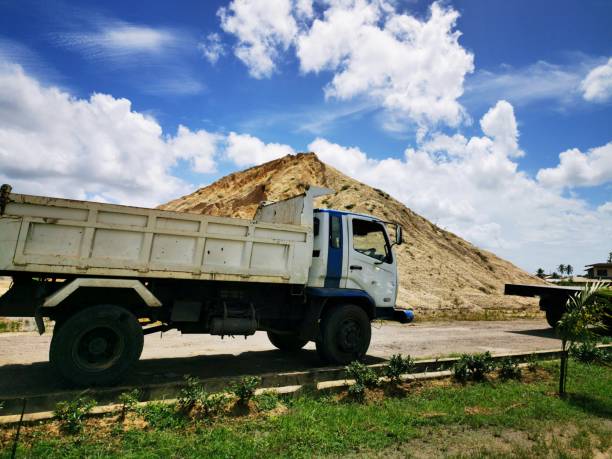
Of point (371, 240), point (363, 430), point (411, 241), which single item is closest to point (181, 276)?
point (363, 430)

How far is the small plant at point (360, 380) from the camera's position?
5.94 metres

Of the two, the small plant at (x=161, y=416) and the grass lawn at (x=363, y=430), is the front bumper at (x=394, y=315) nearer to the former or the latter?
the grass lawn at (x=363, y=430)

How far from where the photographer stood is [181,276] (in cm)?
636

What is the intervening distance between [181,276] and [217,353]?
3.24 meters

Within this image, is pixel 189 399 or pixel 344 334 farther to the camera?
pixel 344 334

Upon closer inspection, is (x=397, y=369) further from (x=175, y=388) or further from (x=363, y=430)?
(x=175, y=388)

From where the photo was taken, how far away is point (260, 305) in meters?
7.54

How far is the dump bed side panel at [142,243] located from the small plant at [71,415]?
1942mm

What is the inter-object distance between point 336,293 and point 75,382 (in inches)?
172

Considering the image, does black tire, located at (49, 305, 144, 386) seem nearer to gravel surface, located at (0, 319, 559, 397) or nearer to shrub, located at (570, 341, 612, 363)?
gravel surface, located at (0, 319, 559, 397)

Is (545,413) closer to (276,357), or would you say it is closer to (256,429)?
(256,429)

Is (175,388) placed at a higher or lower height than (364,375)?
lower

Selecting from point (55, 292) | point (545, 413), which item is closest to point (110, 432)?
point (55, 292)

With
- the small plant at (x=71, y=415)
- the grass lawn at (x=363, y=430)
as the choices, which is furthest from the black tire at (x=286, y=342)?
the small plant at (x=71, y=415)
